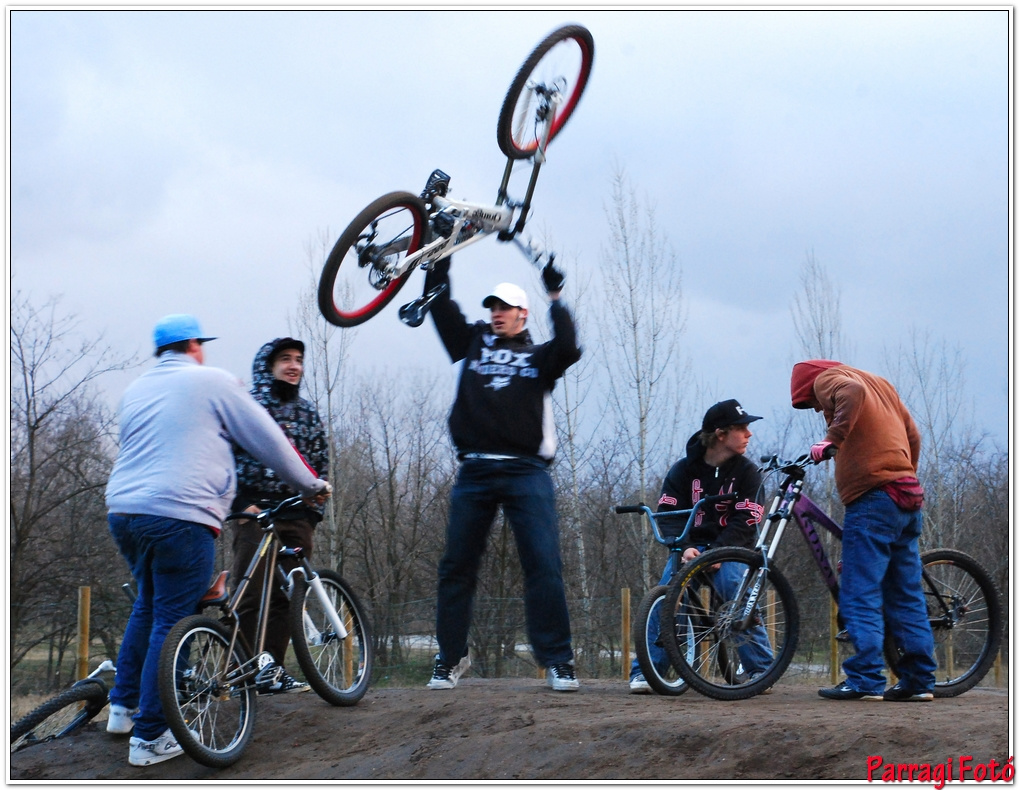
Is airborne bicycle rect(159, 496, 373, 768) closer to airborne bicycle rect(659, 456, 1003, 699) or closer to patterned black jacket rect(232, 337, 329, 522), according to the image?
patterned black jacket rect(232, 337, 329, 522)

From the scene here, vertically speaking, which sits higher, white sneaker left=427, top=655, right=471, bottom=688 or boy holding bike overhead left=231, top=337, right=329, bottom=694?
boy holding bike overhead left=231, top=337, right=329, bottom=694

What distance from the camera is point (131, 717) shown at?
14.4ft

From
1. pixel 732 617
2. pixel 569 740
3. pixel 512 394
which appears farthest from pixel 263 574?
pixel 732 617

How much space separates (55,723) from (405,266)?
2897 millimetres

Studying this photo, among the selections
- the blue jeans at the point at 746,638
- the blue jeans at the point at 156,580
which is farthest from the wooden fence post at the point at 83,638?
the blue jeans at the point at 746,638

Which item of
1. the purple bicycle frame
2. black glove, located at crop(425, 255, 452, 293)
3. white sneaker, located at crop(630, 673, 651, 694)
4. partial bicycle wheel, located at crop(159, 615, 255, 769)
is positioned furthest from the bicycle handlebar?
the purple bicycle frame

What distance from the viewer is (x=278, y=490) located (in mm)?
5152

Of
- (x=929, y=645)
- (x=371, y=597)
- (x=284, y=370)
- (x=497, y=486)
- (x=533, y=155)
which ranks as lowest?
(x=371, y=597)

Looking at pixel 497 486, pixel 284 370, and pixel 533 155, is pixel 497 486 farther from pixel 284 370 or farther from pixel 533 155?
pixel 533 155

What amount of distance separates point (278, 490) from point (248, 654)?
3.39 ft

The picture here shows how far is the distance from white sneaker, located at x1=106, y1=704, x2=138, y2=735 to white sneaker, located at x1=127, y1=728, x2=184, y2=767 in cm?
38

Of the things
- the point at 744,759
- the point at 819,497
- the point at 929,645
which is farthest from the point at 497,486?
the point at 819,497

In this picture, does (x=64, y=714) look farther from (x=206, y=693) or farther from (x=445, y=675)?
(x=445, y=675)

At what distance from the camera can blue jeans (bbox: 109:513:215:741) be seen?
3986 mm
